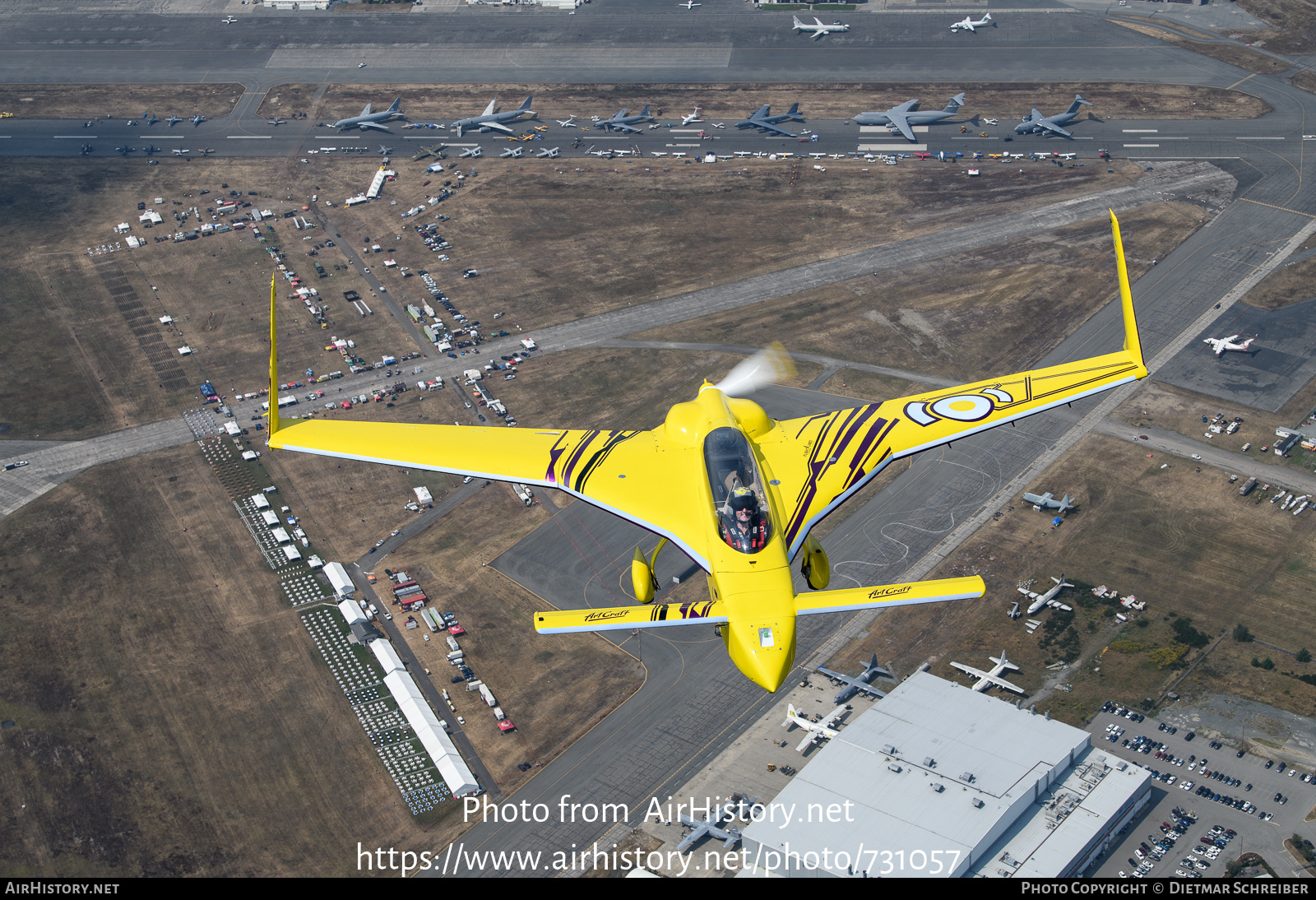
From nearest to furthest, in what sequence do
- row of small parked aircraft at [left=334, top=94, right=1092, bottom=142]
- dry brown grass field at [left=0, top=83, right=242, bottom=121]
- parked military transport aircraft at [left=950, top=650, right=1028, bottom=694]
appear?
parked military transport aircraft at [left=950, top=650, right=1028, bottom=694]
row of small parked aircraft at [left=334, top=94, right=1092, bottom=142]
dry brown grass field at [left=0, top=83, right=242, bottom=121]

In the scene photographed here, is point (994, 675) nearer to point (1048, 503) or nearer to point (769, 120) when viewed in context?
point (1048, 503)

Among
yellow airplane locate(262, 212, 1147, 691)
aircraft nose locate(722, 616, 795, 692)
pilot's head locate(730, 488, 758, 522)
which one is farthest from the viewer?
yellow airplane locate(262, 212, 1147, 691)

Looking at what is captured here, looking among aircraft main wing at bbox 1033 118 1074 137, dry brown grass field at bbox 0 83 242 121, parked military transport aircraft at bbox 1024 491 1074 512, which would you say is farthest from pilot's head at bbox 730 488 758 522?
dry brown grass field at bbox 0 83 242 121

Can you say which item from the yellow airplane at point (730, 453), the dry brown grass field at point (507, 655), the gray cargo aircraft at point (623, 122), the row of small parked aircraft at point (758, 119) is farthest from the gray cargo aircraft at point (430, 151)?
the yellow airplane at point (730, 453)

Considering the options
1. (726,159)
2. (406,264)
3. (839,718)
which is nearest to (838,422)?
(839,718)

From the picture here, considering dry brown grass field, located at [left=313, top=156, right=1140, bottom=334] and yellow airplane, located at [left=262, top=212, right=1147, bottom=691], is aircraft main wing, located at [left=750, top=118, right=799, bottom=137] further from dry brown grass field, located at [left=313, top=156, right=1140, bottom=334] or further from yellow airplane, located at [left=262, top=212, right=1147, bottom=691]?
yellow airplane, located at [left=262, top=212, right=1147, bottom=691]

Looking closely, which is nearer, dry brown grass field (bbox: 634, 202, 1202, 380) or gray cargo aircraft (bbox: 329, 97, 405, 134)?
dry brown grass field (bbox: 634, 202, 1202, 380)

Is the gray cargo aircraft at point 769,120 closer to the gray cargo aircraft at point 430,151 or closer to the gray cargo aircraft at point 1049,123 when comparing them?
the gray cargo aircraft at point 1049,123
